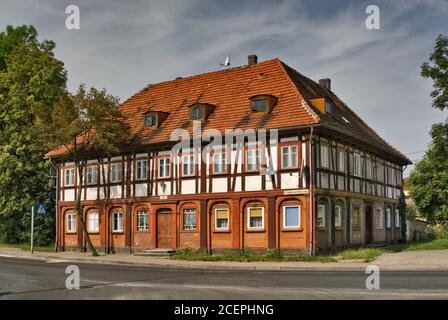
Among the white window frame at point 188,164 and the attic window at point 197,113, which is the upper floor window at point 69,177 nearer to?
the white window frame at point 188,164

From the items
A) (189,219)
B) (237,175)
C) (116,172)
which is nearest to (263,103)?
(237,175)

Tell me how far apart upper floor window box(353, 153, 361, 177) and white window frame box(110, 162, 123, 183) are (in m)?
13.3

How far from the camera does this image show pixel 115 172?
35438mm

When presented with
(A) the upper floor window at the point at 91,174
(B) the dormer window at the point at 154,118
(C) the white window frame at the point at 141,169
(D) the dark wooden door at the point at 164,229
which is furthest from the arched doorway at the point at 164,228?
(A) the upper floor window at the point at 91,174

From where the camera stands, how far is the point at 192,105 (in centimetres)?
3291

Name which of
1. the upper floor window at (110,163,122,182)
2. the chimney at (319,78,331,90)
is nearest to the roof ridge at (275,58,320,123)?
the chimney at (319,78,331,90)

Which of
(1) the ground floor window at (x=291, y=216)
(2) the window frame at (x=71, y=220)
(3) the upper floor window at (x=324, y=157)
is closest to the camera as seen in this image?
(1) the ground floor window at (x=291, y=216)

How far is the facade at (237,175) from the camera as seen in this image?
28.8m

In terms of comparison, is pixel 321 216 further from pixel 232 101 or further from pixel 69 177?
pixel 69 177

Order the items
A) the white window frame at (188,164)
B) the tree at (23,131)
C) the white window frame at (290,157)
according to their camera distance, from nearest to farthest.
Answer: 1. the white window frame at (290,157)
2. the white window frame at (188,164)
3. the tree at (23,131)

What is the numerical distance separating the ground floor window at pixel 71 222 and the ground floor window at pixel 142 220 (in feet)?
18.0

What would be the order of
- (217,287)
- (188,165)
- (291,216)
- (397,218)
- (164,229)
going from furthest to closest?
(397,218) → (164,229) → (188,165) → (291,216) → (217,287)

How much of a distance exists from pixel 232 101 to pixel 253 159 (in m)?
4.59

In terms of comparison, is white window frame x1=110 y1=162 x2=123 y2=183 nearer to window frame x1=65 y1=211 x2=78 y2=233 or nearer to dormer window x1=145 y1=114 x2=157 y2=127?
dormer window x1=145 y1=114 x2=157 y2=127
